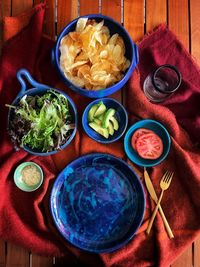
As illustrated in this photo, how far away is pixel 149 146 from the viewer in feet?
3.41

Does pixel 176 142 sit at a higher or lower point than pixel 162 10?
lower

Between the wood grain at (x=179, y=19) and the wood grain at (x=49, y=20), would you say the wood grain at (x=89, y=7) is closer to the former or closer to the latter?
the wood grain at (x=49, y=20)

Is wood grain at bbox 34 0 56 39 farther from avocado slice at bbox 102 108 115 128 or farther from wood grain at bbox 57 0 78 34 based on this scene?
avocado slice at bbox 102 108 115 128

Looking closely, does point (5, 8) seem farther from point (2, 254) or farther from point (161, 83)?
point (2, 254)

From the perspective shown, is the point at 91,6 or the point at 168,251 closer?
the point at 168,251

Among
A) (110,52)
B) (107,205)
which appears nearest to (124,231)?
(107,205)

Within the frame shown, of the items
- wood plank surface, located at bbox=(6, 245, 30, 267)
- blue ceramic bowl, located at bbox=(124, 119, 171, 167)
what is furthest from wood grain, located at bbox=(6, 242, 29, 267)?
blue ceramic bowl, located at bbox=(124, 119, 171, 167)

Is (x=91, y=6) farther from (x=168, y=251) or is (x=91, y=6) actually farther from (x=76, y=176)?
(x=168, y=251)

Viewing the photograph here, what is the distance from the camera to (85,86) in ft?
3.34

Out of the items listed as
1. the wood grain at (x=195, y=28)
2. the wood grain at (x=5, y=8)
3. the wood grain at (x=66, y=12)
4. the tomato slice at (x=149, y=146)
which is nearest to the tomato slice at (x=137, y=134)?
the tomato slice at (x=149, y=146)

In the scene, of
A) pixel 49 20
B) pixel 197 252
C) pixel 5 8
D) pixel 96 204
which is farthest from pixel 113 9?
pixel 197 252

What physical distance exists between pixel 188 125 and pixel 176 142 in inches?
2.1

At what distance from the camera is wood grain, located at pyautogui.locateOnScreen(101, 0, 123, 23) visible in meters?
1.11

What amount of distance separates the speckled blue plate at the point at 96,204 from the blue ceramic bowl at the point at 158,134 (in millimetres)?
31
